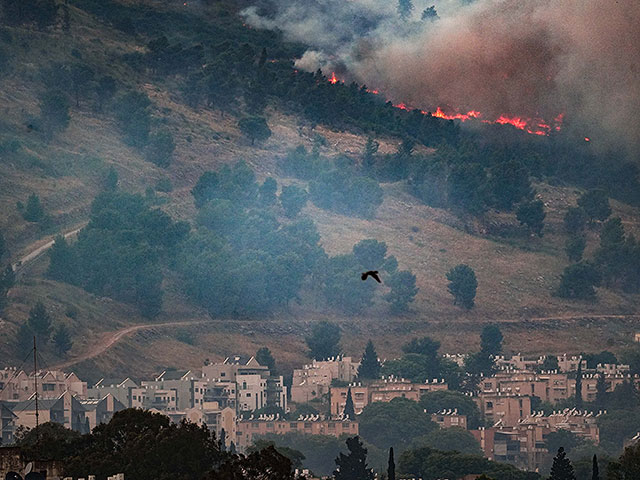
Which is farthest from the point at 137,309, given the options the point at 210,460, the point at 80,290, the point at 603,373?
the point at 210,460

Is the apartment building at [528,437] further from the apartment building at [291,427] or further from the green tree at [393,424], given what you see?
the apartment building at [291,427]

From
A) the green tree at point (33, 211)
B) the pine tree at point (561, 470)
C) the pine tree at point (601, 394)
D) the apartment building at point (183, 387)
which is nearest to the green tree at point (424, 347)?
the pine tree at point (601, 394)

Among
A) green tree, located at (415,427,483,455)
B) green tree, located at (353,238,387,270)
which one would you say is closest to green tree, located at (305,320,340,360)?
green tree, located at (353,238,387,270)

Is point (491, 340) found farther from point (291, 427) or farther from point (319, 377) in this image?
point (291, 427)

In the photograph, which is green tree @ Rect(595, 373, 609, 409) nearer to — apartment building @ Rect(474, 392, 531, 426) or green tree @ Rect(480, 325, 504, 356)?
apartment building @ Rect(474, 392, 531, 426)

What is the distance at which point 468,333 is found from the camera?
630ft

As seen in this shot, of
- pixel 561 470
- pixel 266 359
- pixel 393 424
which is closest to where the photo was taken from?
pixel 561 470

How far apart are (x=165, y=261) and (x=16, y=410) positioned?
4618 cm

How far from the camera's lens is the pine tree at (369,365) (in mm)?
173500

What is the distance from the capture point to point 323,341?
17900 centimetres

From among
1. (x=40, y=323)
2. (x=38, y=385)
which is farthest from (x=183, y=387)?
(x=40, y=323)

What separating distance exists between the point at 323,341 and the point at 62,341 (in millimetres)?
21933

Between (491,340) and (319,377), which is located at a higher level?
(491,340)

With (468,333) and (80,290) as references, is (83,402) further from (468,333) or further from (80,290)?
(468,333)
